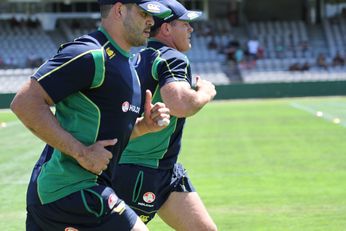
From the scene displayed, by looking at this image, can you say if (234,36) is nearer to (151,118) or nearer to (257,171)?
(257,171)

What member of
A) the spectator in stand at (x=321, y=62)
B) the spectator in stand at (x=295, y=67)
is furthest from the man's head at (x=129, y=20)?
the spectator in stand at (x=321, y=62)

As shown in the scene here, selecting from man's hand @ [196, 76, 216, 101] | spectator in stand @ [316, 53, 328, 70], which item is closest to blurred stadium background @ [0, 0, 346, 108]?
spectator in stand @ [316, 53, 328, 70]

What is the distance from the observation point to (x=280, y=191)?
12.2m

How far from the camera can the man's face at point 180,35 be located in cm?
636

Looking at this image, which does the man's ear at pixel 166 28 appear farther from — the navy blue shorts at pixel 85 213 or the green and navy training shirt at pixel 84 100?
the navy blue shorts at pixel 85 213

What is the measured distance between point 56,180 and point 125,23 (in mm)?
1011

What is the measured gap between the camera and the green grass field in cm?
1011

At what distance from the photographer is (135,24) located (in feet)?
16.0

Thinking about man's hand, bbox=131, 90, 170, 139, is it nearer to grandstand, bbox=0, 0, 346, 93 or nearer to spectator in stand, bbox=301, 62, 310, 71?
grandstand, bbox=0, 0, 346, 93

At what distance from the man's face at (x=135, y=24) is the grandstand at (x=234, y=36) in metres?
39.6

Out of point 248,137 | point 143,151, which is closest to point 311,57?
point 248,137

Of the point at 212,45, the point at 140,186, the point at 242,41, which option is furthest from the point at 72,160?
the point at 242,41

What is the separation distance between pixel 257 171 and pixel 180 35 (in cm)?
845

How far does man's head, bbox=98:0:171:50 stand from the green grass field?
16.2 ft
